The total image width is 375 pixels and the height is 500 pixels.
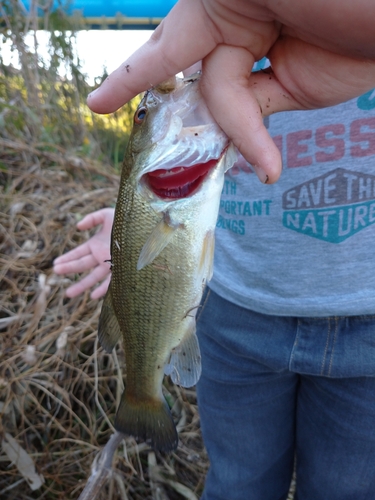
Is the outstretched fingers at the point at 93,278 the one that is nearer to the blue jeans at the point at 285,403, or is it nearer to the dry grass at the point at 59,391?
the dry grass at the point at 59,391

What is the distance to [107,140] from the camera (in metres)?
3.26

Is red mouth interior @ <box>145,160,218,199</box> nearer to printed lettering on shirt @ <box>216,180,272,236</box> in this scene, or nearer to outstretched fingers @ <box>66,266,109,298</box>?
printed lettering on shirt @ <box>216,180,272,236</box>

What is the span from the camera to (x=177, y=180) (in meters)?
0.72

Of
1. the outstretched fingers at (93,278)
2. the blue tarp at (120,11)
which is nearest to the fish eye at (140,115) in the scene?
the outstretched fingers at (93,278)

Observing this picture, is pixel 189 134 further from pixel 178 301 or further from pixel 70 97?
pixel 70 97

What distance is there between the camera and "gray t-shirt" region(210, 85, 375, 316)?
0.77 meters

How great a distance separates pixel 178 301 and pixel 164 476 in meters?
1.15

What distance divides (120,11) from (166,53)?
2.50 metres

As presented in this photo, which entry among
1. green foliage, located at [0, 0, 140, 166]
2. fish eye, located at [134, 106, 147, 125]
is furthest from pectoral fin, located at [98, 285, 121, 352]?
green foliage, located at [0, 0, 140, 166]

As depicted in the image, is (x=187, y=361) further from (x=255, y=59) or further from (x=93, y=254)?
(x=93, y=254)

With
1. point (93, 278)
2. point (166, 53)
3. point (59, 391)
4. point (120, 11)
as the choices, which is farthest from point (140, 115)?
point (120, 11)

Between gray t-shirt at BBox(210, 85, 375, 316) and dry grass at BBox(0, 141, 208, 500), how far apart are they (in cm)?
99

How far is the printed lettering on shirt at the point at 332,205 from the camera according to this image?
779 millimetres

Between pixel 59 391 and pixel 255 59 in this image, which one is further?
pixel 59 391
